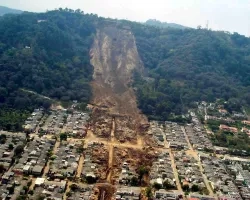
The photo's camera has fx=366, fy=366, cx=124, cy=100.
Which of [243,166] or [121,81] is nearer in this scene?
[243,166]

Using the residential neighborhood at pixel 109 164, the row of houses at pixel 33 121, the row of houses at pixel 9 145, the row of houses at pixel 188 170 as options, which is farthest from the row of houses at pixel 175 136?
the row of houses at pixel 9 145

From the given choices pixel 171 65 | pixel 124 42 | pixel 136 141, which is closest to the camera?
pixel 136 141

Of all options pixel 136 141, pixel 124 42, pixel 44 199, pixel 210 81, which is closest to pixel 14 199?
pixel 44 199

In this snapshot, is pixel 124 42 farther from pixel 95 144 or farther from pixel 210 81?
pixel 95 144

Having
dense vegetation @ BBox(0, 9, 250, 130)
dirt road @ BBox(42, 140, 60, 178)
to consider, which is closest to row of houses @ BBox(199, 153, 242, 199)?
dense vegetation @ BBox(0, 9, 250, 130)

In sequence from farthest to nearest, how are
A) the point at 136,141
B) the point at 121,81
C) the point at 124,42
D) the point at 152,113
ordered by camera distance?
the point at 124,42 → the point at 121,81 → the point at 152,113 → the point at 136,141
